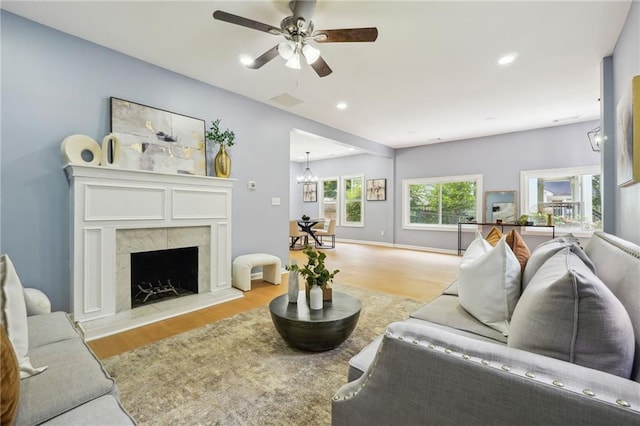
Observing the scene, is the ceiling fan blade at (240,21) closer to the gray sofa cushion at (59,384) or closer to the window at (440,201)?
the gray sofa cushion at (59,384)

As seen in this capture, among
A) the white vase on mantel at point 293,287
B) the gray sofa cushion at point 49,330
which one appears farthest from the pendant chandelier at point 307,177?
the gray sofa cushion at point 49,330

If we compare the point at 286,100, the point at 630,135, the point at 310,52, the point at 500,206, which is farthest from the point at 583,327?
the point at 500,206

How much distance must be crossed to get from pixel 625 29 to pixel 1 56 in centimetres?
529

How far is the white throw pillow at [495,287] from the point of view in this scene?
4.47 ft

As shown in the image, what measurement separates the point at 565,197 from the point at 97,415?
708 cm

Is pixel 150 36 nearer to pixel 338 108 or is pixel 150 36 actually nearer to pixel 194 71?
pixel 194 71

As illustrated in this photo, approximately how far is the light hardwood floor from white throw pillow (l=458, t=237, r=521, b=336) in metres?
1.87

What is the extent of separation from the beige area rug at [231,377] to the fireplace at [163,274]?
1099 mm

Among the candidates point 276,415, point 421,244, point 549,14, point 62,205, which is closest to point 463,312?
point 276,415

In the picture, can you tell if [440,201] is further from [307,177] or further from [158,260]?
[158,260]

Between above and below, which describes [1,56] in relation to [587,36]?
below

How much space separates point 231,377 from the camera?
1.76 metres

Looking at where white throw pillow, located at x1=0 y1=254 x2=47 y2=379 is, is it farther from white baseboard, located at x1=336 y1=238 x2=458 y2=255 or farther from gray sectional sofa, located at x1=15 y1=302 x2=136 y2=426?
white baseboard, located at x1=336 y1=238 x2=458 y2=255

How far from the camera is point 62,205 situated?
257 cm
